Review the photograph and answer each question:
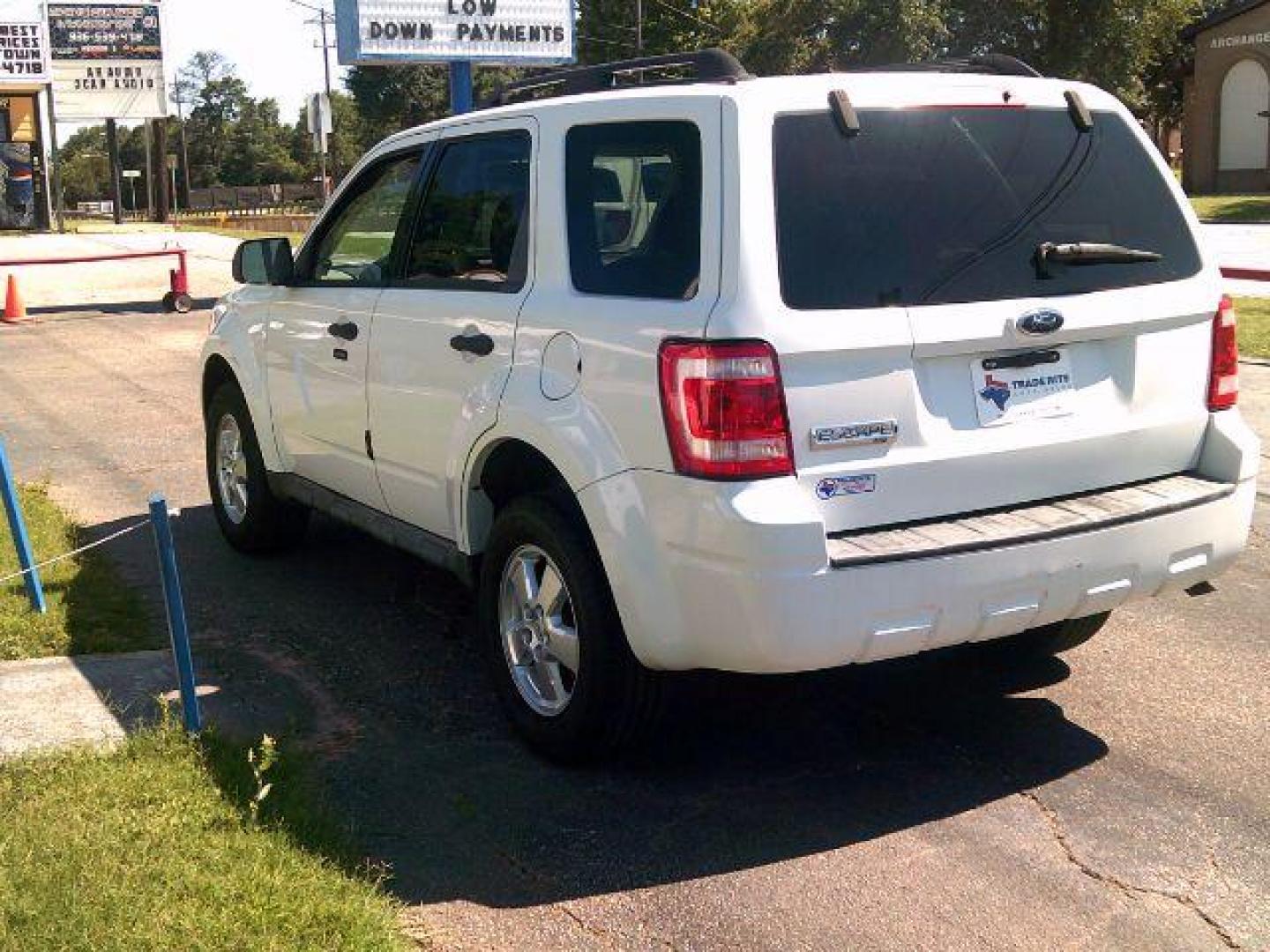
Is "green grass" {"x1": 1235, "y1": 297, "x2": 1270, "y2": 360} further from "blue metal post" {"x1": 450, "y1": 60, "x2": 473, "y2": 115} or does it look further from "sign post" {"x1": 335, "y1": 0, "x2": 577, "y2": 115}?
"blue metal post" {"x1": 450, "y1": 60, "x2": 473, "y2": 115}

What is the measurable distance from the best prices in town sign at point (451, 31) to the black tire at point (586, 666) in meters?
16.3

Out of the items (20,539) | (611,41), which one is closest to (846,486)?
(20,539)

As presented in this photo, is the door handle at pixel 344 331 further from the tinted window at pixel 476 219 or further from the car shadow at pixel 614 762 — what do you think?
the car shadow at pixel 614 762

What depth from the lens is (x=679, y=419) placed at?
3848mm

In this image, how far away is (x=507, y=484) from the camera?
15.7 ft

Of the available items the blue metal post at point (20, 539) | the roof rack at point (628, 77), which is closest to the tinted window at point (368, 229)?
the roof rack at point (628, 77)

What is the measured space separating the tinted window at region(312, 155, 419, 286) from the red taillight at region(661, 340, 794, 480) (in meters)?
2.13

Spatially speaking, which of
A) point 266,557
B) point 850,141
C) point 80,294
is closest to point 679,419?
point 850,141

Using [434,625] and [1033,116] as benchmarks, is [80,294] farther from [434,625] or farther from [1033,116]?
[1033,116]

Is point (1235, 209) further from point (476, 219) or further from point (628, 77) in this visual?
point (476, 219)

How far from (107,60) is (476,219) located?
2048 inches

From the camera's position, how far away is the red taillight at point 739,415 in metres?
3.78

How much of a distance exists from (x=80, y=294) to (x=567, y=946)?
2237 centimetres

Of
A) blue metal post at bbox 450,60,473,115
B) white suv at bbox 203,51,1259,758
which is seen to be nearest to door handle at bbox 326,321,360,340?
white suv at bbox 203,51,1259,758
